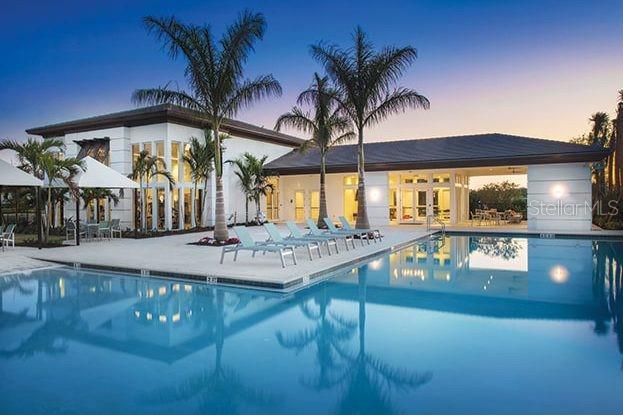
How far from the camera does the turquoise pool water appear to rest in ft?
13.2

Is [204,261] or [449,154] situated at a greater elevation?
[449,154]

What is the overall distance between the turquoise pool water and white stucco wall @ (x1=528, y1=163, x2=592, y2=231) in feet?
37.1

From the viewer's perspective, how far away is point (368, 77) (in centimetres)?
1541

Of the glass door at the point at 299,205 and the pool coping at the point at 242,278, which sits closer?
the pool coping at the point at 242,278

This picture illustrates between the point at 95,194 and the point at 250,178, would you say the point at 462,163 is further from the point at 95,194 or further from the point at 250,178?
the point at 95,194

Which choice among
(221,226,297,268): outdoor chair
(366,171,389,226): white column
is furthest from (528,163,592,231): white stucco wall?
(221,226,297,268): outdoor chair

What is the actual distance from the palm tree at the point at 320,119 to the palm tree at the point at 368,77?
1.73 m

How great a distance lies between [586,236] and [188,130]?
60.4 feet

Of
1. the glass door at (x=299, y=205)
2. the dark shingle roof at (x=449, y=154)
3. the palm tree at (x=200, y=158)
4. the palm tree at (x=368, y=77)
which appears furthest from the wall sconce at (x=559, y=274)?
the glass door at (x=299, y=205)

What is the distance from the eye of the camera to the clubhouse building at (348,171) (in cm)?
1992

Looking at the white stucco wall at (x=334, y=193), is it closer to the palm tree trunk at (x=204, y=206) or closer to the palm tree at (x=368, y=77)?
the palm tree trunk at (x=204, y=206)

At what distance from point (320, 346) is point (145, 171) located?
51.2 ft

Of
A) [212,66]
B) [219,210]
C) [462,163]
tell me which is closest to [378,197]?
[462,163]

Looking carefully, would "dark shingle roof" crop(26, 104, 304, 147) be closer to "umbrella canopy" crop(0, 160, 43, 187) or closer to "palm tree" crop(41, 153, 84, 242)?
"palm tree" crop(41, 153, 84, 242)
